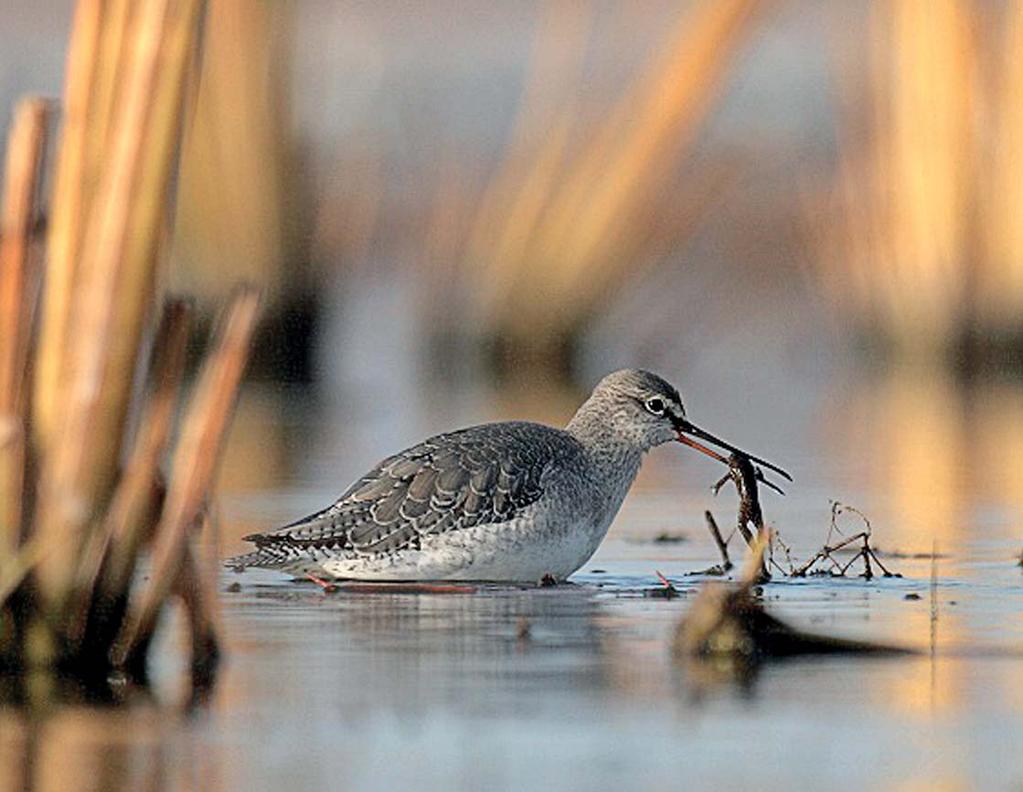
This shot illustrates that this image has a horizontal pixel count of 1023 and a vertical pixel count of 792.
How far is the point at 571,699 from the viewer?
6500mm

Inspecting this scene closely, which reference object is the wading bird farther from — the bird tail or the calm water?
the calm water

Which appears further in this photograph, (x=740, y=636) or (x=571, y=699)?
(x=740, y=636)

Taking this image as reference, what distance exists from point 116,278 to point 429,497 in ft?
8.99

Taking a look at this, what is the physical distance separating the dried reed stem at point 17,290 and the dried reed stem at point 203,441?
0.35 m

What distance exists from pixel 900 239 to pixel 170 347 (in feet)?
48.1

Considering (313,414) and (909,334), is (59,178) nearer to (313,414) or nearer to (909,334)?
(313,414)

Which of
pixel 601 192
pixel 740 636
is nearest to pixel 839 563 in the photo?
pixel 740 636

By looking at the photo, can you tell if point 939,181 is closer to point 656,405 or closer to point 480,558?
point 656,405

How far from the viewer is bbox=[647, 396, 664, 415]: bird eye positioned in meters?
9.95

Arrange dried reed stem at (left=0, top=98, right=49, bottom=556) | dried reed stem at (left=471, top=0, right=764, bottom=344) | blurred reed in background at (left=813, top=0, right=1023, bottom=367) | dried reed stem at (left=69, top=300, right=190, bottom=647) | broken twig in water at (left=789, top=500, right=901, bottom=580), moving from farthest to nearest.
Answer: blurred reed in background at (left=813, top=0, right=1023, bottom=367)
dried reed stem at (left=471, top=0, right=764, bottom=344)
broken twig in water at (left=789, top=500, right=901, bottom=580)
dried reed stem at (left=69, top=300, right=190, bottom=647)
dried reed stem at (left=0, top=98, right=49, bottom=556)

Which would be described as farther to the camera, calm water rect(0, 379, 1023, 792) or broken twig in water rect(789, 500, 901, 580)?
broken twig in water rect(789, 500, 901, 580)

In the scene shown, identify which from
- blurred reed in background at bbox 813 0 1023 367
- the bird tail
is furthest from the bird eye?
blurred reed in background at bbox 813 0 1023 367

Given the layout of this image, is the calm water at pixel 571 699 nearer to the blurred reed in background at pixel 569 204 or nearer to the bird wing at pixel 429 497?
the bird wing at pixel 429 497

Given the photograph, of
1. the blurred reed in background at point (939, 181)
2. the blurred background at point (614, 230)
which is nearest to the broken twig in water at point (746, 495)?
the blurred background at point (614, 230)
